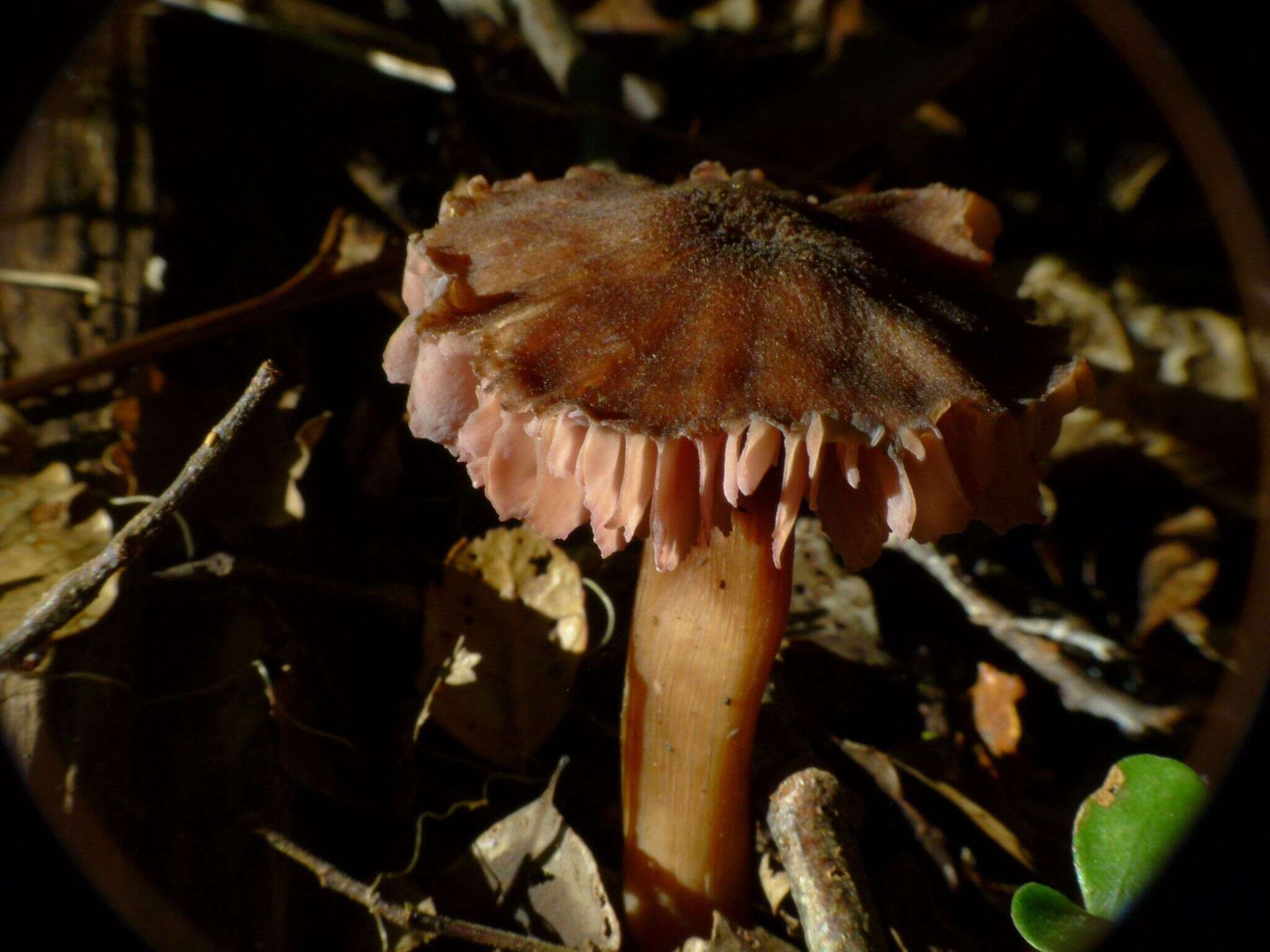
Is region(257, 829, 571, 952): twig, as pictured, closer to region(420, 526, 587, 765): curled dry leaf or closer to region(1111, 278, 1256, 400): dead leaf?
region(420, 526, 587, 765): curled dry leaf

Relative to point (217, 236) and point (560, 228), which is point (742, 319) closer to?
point (560, 228)

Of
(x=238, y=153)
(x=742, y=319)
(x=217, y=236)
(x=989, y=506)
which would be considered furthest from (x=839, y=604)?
(x=238, y=153)

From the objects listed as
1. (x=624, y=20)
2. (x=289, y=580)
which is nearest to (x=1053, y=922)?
(x=289, y=580)

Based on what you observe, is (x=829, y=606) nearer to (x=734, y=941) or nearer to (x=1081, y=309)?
(x=734, y=941)

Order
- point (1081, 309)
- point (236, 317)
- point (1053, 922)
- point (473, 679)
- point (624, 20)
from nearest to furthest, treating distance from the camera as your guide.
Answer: point (1053, 922)
point (473, 679)
point (236, 317)
point (1081, 309)
point (624, 20)

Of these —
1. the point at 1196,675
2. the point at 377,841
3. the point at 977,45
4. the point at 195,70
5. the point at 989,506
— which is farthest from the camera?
the point at 977,45

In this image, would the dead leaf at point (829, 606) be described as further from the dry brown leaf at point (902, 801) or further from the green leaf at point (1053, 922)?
the green leaf at point (1053, 922)
